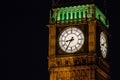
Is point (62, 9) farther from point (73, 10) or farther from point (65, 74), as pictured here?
point (65, 74)

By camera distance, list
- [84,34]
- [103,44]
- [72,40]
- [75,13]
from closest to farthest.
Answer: [72,40] < [84,34] < [75,13] < [103,44]

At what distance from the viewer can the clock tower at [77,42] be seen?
68.9 metres

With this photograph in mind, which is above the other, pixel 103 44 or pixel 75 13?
pixel 75 13

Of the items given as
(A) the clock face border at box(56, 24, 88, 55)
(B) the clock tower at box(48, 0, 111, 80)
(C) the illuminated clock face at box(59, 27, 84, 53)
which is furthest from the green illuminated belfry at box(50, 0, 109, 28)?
(C) the illuminated clock face at box(59, 27, 84, 53)

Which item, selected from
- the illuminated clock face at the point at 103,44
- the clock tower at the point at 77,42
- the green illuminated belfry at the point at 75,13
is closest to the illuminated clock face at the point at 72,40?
the clock tower at the point at 77,42

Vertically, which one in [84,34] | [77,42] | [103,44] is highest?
[84,34]

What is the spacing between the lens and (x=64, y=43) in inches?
2736

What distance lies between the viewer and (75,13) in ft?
231

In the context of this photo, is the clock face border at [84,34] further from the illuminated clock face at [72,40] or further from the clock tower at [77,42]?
the illuminated clock face at [72,40]

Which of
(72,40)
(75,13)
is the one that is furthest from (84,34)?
(75,13)

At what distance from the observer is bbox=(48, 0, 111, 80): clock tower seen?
68875 mm

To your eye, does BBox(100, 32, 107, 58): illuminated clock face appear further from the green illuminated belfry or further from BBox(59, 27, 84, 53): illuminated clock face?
BBox(59, 27, 84, 53): illuminated clock face

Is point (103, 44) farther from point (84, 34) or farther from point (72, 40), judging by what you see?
point (72, 40)

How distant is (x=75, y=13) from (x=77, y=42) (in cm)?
305
